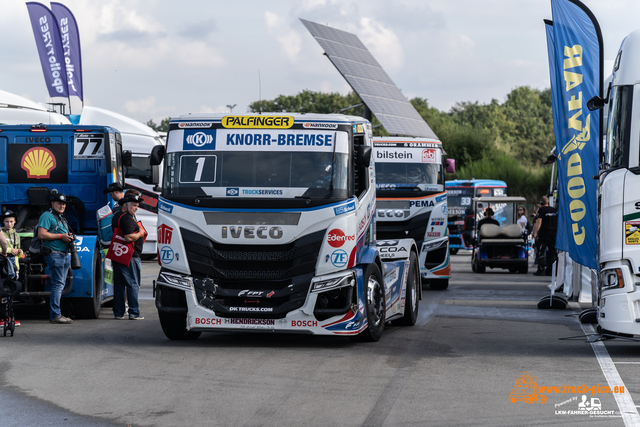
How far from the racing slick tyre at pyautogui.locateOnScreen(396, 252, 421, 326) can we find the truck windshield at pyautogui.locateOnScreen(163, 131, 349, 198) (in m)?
3.17

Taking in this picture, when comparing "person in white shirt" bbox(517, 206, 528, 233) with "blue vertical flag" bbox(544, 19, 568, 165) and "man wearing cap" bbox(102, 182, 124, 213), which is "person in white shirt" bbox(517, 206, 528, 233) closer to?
"blue vertical flag" bbox(544, 19, 568, 165)

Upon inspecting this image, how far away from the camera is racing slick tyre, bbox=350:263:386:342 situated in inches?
408

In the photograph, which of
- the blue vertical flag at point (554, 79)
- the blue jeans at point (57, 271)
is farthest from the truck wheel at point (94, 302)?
the blue vertical flag at point (554, 79)

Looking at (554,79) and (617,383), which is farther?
(554,79)

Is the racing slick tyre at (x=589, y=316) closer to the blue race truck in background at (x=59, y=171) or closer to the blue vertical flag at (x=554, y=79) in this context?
the blue vertical flag at (x=554, y=79)

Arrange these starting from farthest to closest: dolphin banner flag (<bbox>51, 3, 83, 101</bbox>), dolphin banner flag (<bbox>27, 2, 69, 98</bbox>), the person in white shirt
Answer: the person in white shirt < dolphin banner flag (<bbox>51, 3, 83, 101</bbox>) < dolphin banner flag (<bbox>27, 2, 69, 98</bbox>)

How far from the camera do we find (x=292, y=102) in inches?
3701

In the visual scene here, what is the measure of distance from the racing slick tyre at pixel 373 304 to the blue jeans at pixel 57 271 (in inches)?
175

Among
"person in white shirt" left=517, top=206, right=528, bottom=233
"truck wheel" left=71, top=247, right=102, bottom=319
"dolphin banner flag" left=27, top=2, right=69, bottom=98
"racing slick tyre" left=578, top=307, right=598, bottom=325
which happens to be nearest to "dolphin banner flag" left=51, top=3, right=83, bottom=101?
"dolphin banner flag" left=27, top=2, right=69, bottom=98

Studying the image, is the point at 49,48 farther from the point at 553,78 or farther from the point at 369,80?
the point at 553,78

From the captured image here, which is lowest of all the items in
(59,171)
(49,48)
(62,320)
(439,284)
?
(439,284)

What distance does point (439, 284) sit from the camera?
19953 millimetres

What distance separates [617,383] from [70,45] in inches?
999

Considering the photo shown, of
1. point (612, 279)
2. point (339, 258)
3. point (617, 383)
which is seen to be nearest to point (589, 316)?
point (612, 279)
